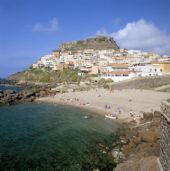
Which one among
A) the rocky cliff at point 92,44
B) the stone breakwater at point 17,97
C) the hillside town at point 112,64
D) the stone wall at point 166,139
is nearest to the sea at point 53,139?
the stone wall at point 166,139

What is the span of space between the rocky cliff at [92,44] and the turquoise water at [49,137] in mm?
110359

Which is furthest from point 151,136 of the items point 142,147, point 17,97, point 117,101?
point 17,97

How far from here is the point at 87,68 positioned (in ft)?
325

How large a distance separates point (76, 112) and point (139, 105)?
362 inches

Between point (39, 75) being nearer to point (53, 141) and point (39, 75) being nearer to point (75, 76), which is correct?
point (75, 76)

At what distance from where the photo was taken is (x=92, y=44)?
159m

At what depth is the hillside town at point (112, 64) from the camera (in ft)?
239

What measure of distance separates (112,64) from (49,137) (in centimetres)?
6251

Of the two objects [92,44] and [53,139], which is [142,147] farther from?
[92,44]

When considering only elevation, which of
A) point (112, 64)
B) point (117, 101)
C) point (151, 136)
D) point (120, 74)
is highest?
point (112, 64)

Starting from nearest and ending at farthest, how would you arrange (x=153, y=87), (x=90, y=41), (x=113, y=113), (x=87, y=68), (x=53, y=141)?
1. (x=53, y=141)
2. (x=113, y=113)
3. (x=153, y=87)
4. (x=87, y=68)
5. (x=90, y=41)

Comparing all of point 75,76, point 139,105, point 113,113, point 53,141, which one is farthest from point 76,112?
point 75,76

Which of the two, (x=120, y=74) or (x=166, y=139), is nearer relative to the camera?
(x=166, y=139)

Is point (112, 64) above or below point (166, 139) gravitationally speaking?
above
